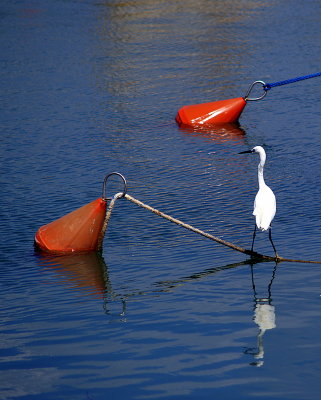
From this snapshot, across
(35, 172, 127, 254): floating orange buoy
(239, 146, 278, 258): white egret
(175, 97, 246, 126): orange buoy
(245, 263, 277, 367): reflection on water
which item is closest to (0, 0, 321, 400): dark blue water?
(245, 263, 277, 367): reflection on water

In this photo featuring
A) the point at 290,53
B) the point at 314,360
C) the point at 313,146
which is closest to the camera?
the point at 314,360

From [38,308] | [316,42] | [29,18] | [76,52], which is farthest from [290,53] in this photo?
[38,308]

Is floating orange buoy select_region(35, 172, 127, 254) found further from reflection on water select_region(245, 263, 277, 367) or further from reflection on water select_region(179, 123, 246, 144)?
reflection on water select_region(179, 123, 246, 144)

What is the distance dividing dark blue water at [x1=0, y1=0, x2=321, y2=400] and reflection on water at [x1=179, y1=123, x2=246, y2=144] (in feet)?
0.36

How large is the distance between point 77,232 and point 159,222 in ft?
5.01

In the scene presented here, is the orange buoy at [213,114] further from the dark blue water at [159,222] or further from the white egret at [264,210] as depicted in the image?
the white egret at [264,210]

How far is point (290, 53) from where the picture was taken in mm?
24375

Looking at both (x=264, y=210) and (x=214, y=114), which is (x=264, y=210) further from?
(x=214, y=114)

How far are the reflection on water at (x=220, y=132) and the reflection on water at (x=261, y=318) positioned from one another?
7.75m

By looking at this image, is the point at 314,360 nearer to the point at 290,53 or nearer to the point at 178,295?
the point at 178,295

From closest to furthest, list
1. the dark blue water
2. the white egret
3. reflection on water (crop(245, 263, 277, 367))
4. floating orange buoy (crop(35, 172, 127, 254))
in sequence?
1. the dark blue water
2. reflection on water (crop(245, 263, 277, 367))
3. the white egret
4. floating orange buoy (crop(35, 172, 127, 254))

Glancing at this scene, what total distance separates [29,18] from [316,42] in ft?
41.6

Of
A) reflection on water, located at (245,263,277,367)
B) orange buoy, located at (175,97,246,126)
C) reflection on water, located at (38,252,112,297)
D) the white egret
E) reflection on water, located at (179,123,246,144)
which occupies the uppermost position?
orange buoy, located at (175,97,246,126)

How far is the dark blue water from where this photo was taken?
7824mm
